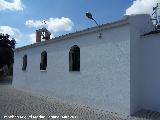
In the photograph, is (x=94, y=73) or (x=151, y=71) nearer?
(x=151, y=71)

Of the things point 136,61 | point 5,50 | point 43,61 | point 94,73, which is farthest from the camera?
point 5,50

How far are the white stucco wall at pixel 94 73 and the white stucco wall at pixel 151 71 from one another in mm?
909

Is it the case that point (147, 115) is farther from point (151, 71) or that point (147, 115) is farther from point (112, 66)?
point (112, 66)

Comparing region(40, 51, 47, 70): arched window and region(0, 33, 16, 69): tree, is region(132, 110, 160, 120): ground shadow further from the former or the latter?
region(0, 33, 16, 69): tree

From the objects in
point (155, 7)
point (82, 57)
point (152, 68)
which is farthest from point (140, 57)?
point (155, 7)

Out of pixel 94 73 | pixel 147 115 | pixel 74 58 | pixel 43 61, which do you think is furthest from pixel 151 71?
pixel 43 61

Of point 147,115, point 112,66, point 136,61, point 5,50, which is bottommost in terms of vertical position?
point 147,115

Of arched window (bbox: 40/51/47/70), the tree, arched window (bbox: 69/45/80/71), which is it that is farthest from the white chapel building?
the tree

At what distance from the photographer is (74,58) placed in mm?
15328

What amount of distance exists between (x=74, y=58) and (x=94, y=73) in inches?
90.6

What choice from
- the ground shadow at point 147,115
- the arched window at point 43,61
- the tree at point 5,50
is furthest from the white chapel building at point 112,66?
the tree at point 5,50

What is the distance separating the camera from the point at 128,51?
11492mm

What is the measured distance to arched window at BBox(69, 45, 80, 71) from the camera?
1490cm

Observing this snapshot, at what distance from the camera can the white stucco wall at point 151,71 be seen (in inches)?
448
